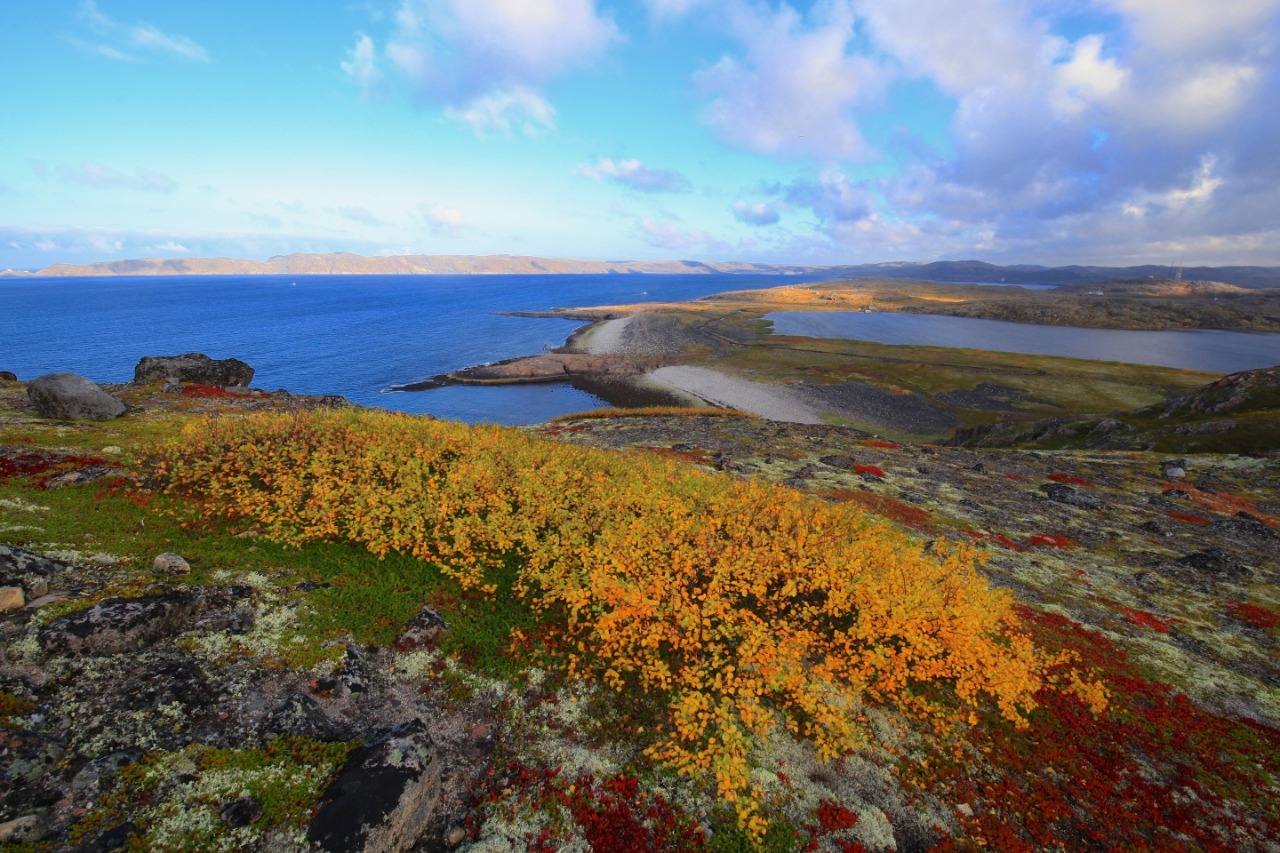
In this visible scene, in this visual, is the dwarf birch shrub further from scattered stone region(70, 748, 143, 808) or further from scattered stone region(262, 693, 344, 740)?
scattered stone region(70, 748, 143, 808)

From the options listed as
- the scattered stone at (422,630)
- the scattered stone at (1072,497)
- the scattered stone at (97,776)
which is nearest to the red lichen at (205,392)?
the scattered stone at (422,630)

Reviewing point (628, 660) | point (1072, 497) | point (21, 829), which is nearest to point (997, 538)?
point (1072, 497)

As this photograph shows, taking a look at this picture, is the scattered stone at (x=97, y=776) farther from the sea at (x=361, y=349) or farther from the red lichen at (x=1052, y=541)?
the sea at (x=361, y=349)

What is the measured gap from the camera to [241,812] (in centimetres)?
865

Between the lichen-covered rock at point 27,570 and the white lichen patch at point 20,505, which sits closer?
the lichen-covered rock at point 27,570

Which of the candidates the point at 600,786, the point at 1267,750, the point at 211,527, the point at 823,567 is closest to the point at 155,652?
the point at 211,527

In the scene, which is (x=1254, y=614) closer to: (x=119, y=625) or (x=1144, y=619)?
(x=1144, y=619)

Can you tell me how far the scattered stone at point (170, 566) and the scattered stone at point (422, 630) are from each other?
256 inches

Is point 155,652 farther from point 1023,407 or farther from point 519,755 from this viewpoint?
point 1023,407

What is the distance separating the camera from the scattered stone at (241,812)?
8.52 metres

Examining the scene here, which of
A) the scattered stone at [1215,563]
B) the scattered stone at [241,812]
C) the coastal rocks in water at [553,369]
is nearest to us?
the scattered stone at [241,812]

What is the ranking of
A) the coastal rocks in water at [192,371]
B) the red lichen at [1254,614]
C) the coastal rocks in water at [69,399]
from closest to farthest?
the red lichen at [1254,614] < the coastal rocks in water at [69,399] < the coastal rocks in water at [192,371]

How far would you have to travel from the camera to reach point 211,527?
17.0m

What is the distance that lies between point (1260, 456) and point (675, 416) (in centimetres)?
5715
